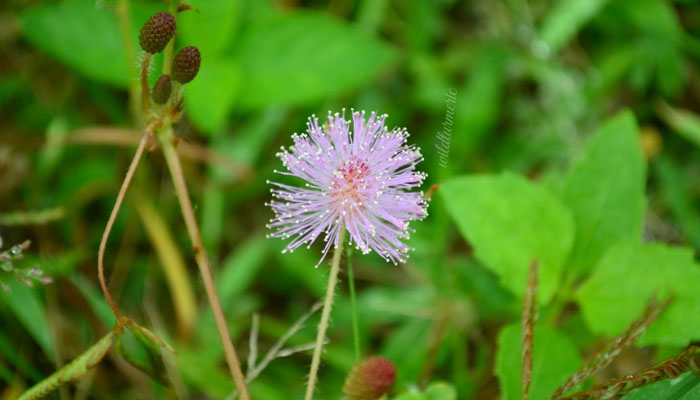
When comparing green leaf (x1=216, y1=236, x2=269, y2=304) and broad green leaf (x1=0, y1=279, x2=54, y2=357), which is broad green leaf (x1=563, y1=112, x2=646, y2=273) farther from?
broad green leaf (x1=0, y1=279, x2=54, y2=357)

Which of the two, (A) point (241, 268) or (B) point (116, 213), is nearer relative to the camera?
(B) point (116, 213)

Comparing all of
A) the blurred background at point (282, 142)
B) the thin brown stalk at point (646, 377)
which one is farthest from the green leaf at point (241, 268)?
the thin brown stalk at point (646, 377)

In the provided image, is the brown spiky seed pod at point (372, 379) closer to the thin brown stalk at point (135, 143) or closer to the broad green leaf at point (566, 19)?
the thin brown stalk at point (135, 143)

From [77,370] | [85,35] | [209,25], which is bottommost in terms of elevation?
[77,370]

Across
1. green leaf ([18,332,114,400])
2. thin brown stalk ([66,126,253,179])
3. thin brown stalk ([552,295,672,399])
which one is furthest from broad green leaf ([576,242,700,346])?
thin brown stalk ([66,126,253,179])

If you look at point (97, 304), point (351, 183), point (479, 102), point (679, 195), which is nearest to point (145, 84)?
point (351, 183)

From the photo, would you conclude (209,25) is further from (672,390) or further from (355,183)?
(672,390)
